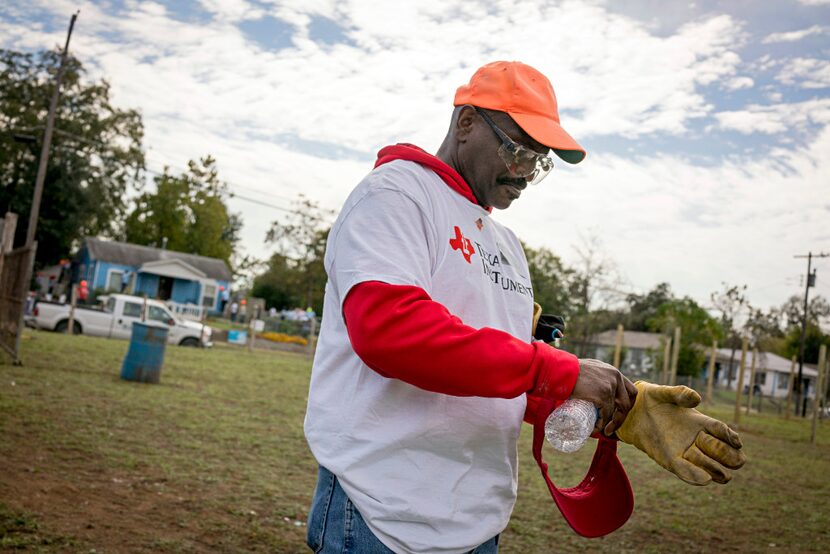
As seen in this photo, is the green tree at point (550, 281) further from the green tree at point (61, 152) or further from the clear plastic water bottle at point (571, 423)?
the clear plastic water bottle at point (571, 423)

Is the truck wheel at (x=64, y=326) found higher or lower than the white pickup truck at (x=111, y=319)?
lower

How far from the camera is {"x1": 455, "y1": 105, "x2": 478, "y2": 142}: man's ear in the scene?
2148 mm

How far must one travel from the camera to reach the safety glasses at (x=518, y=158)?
6.93 ft

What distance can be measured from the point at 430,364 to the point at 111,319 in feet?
→ 82.2

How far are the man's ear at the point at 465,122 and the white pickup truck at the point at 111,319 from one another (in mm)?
23146

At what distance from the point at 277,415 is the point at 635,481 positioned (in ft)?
18.6

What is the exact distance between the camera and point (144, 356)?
43.5 ft

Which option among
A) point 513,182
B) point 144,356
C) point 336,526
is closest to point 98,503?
point 336,526

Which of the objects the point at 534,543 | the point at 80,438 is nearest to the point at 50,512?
the point at 80,438

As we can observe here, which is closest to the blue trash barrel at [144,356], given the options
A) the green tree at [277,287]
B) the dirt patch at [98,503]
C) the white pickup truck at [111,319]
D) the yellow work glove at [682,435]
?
the dirt patch at [98,503]

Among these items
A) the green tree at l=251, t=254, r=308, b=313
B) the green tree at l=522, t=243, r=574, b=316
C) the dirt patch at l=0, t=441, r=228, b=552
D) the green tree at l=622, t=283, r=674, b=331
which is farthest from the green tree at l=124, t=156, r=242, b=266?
the dirt patch at l=0, t=441, r=228, b=552

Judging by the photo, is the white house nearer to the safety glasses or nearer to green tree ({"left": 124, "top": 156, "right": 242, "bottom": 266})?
green tree ({"left": 124, "top": 156, "right": 242, "bottom": 266})

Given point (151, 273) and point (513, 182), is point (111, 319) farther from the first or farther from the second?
point (151, 273)

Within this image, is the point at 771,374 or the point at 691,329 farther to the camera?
the point at 771,374
